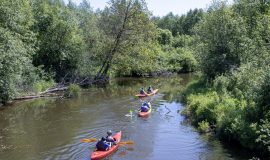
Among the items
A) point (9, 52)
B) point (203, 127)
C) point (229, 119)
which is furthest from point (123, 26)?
point (229, 119)

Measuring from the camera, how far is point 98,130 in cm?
2100

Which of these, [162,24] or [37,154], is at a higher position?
[162,24]

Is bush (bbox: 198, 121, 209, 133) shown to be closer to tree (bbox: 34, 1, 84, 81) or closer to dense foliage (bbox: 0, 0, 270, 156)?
dense foliage (bbox: 0, 0, 270, 156)

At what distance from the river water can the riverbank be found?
582 mm

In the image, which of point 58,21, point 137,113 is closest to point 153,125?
point 137,113

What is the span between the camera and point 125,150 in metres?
17.4

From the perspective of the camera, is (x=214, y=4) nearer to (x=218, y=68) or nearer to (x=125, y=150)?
(x=218, y=68)

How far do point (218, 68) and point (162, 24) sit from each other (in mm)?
83459

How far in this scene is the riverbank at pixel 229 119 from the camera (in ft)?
49.2

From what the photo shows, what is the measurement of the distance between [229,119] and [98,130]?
7.90 meters

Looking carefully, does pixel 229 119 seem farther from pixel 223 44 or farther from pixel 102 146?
pixel 223 44

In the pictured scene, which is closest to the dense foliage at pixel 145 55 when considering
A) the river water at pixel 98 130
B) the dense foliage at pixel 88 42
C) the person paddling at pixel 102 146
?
the dense foliage at pixel 88 42

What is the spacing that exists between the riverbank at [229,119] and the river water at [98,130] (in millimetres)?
582

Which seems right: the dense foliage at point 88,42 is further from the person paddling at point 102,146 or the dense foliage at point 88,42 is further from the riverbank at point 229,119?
the person paddling at point 102,146
